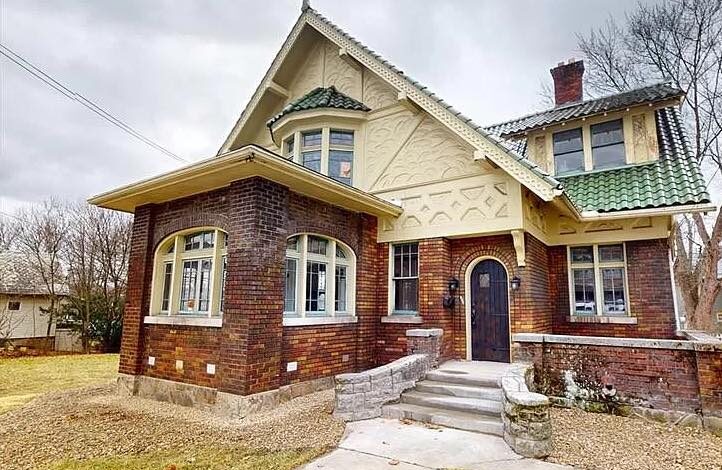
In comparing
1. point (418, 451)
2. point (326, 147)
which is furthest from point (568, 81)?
point (418, 451)

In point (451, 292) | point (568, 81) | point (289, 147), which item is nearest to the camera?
point (451, 292)

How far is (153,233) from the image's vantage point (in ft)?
26.1

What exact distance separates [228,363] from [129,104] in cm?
1160

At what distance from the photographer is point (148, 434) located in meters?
5.32

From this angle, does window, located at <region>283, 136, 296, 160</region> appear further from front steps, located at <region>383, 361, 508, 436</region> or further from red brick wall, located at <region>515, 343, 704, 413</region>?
red brick wall, located at <region>515, 343, 704, 413</region>

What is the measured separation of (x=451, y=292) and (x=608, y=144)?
509 centimetres

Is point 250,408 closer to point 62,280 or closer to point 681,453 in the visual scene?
point 681,453

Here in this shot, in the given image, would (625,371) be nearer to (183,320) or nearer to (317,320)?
(317,320)

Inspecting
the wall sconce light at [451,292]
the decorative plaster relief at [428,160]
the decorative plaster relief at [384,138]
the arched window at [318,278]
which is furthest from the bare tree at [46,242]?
the wall sconce light at [451,292]

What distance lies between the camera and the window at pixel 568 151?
9656mm

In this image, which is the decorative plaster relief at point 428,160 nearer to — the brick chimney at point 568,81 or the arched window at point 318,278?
the arched window at point 318,278

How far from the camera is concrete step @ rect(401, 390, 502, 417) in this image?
5699mm

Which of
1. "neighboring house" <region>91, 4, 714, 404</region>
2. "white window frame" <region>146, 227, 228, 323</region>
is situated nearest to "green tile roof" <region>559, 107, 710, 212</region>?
"neighboring house" <region>91, 4, 714, 404</region>

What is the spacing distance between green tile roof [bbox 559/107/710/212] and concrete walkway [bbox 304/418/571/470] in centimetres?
536
